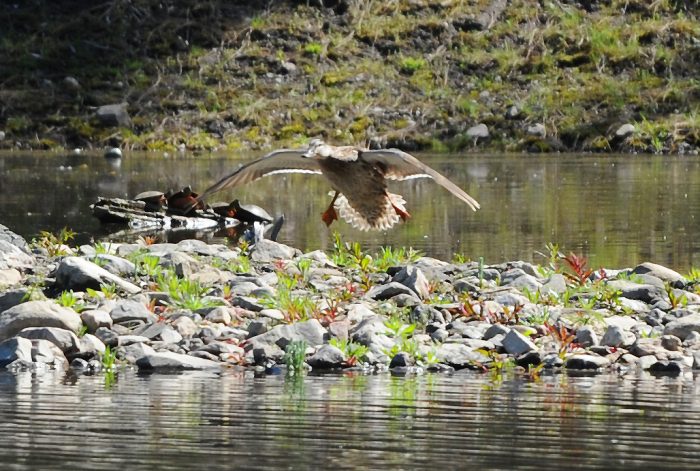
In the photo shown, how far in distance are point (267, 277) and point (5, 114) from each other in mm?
24550

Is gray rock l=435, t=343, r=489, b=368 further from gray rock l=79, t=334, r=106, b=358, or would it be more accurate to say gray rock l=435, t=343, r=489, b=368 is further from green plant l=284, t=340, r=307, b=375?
gray rock l=79, t=334, r=106, b=358

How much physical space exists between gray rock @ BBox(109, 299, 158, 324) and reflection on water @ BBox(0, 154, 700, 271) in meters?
5.29

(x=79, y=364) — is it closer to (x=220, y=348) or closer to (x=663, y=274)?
(x=220, y=348)

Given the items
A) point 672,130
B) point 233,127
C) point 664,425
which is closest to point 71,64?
point 233,127

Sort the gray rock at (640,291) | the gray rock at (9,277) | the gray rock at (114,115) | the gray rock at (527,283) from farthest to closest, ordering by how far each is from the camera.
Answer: the gray rock at (114,115), the gray rock at (9,277), the gray rock at (527,283), the gray rock at (640,291)

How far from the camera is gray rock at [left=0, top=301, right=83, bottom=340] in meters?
10.7

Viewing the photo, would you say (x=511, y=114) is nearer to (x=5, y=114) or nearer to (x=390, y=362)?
(x=5, y=114)

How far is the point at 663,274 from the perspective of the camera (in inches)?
538

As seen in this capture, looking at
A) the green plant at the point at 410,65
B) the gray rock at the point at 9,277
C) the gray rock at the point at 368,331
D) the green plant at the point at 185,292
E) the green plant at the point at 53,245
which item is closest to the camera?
the gray rock at the point at 368,331

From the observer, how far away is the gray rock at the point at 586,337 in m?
10.9

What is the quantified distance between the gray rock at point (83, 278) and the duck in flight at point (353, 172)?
1143 mm

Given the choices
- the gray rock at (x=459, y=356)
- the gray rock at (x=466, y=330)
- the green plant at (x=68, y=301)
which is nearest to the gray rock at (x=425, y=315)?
the gray rock at (x=466, y=330)

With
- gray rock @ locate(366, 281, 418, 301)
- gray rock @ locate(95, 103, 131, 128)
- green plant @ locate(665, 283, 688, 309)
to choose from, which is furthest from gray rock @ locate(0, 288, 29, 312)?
gray rock @ locate(95, 103, 131, 128)

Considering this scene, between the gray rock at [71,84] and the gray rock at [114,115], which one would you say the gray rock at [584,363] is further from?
the gray rock at [71,84]
